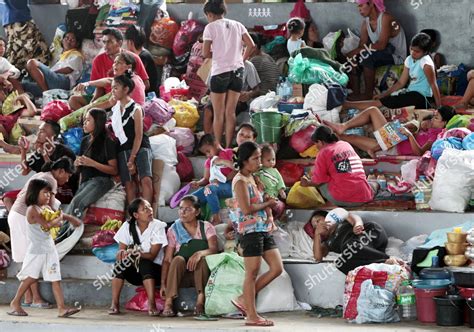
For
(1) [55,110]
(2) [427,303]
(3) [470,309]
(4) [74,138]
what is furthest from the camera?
(1) [55,110]

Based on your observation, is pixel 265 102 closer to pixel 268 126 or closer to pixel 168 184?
pixel 268 126

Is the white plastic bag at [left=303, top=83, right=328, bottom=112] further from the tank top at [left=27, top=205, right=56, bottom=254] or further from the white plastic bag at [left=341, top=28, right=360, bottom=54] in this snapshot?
the tank top at [left=27, top=205, right=56, bottom=254]

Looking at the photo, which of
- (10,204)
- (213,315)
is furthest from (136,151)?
(213,315)

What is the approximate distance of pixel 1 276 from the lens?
1181 cm

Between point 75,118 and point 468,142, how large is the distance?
168 inches

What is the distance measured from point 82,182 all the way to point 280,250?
7.30ft

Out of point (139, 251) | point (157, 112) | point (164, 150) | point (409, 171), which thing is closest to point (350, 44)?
point (157, 112)

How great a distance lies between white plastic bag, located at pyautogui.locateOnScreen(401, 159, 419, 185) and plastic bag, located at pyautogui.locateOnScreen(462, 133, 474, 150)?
1.70 ft

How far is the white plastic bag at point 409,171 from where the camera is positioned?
1177 centimetres

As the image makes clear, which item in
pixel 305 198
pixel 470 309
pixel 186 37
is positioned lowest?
pixel 470 309

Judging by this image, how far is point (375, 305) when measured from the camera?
1013 cm

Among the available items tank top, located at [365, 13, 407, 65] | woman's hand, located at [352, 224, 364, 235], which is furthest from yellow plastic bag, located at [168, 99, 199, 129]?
woman's hand, located at [352, 224, 364, 235]

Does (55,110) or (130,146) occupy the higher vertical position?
(55,110)

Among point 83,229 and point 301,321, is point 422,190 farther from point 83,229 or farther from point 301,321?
point 83,229
